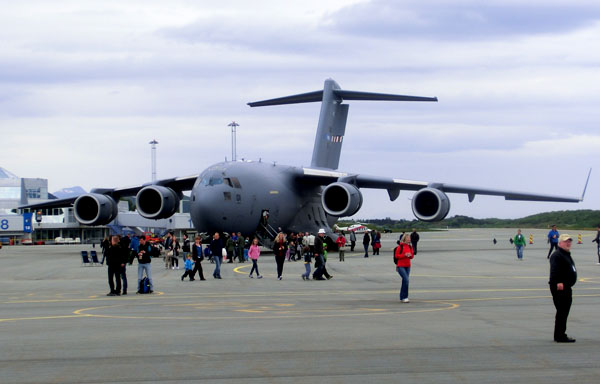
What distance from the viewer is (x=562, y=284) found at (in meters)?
11.1

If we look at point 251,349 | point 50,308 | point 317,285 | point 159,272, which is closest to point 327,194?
point 159,272

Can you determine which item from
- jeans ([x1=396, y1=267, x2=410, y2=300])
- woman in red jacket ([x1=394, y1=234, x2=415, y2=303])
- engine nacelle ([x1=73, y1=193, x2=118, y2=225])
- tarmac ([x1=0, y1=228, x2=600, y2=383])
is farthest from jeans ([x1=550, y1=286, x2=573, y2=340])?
engine nacelle ([x1=73, y1=193, x2=118, y2=225])

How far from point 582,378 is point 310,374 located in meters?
2.77

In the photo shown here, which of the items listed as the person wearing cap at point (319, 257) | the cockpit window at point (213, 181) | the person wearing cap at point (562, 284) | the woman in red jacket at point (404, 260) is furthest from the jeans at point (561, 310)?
the cockpit window at point (213, 181)

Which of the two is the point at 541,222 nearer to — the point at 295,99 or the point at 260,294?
the point at 295,99

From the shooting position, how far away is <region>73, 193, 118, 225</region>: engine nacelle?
4151 cm

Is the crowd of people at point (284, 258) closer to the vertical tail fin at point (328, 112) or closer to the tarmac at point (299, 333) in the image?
the tarmac at point (299, 333)

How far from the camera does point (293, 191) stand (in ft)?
135

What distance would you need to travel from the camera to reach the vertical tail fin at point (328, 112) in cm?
4612

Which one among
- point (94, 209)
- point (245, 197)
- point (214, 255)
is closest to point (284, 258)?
point (214, 255)

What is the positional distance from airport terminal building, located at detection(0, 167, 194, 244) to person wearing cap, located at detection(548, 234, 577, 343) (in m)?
72.5

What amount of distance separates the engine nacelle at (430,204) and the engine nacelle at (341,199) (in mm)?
3035

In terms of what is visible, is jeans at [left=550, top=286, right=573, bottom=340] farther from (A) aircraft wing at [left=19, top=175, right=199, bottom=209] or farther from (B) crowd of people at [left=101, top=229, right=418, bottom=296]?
(A) aircraft wing at [left=19, top=175, right=199, bottom=209]

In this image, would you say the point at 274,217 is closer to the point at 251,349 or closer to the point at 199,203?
the point at 199,203
